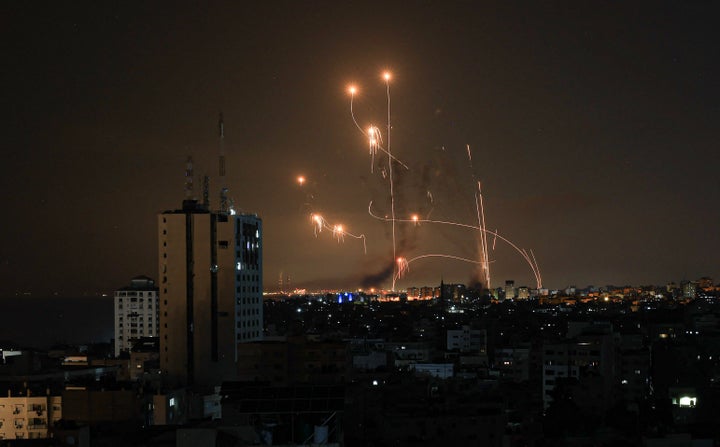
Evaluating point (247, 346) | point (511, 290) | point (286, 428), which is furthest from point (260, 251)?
point (511, 290)

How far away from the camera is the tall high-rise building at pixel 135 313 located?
2020 inches

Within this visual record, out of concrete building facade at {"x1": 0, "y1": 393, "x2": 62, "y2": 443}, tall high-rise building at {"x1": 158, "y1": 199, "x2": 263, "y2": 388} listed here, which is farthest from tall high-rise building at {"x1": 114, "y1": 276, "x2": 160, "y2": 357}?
concrete building facade at {"x1": 0, "y1": 393, "x2": 62, "y2": 443}

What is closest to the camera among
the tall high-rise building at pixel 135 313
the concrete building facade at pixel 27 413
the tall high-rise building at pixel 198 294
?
the concrete building facade at pixel 27 413

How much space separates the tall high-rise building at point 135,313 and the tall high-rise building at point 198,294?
82.0ft

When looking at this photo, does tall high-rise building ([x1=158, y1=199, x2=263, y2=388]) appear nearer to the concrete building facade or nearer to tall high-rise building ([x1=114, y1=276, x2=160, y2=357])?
the concrete building facade

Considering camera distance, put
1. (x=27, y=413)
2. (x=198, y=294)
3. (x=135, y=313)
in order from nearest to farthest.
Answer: (x=27, y=413) < (x=198, y=294) < (x=135, y=313)

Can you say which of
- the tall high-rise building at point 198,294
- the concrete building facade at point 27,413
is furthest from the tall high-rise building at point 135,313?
the concrete building facade at point 27,413

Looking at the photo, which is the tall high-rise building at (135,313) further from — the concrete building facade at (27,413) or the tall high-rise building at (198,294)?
the concrete building facade at (27,413)

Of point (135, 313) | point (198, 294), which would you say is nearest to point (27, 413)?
point (198, 294)

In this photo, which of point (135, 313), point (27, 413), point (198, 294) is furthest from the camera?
point (135, 313)

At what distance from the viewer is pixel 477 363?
119 ft

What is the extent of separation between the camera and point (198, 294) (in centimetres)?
2634

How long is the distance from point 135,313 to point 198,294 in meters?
26.8

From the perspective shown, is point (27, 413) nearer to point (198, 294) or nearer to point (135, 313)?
point (198, 294)
